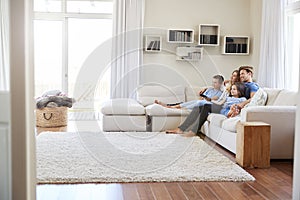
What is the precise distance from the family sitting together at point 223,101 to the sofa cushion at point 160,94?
0.50m

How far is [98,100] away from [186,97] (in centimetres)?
232

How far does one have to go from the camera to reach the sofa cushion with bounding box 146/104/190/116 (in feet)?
18.9

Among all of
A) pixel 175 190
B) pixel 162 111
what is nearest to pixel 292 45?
pixel 162 111

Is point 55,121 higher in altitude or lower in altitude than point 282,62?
lower

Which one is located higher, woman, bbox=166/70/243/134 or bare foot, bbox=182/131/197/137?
woman, bbox=166/70/243/134

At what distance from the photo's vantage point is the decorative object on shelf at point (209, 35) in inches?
283

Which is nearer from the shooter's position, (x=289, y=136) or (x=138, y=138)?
(x=289, y=136)

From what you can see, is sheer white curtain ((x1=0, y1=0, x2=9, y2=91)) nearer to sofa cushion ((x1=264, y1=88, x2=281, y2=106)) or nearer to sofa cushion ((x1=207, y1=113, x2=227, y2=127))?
sofa cushion ((x1=207, y1=113, x2=227, y2=127))

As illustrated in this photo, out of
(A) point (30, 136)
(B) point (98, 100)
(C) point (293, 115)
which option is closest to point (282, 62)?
(C) point (293, 115)

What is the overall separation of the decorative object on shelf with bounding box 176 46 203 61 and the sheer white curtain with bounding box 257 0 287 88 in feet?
3.92

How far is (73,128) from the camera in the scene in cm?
616

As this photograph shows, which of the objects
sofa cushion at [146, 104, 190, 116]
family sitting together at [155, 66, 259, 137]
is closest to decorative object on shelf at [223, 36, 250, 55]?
family sitting together at [155, 66, 259, 137]

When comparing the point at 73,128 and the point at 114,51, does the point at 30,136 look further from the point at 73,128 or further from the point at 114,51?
the point at 114,51

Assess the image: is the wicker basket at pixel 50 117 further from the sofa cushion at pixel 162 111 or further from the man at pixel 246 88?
the man at pixel 246 88
